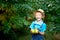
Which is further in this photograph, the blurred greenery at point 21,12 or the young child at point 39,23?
the blurred greenery at point 21,12

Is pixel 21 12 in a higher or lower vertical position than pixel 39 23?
lower

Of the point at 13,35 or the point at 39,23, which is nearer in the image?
the point at 39,23

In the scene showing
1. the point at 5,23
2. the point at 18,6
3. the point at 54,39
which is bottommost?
the point at 54,39

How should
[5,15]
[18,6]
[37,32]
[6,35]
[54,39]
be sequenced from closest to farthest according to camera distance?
[37,32]
[18,6]
[5,15]
[6,35]
[54,39]

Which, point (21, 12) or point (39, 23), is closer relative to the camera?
point (39, 23)

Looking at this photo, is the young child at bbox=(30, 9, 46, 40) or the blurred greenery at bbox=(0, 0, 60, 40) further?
the blurred greenery at bbox=(0, 0, 60, 40)

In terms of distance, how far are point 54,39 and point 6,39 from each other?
1724 mm

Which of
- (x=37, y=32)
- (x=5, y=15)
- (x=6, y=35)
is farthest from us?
(x=6, y=35)

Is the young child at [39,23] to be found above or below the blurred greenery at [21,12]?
above

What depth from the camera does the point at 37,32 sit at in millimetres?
4238

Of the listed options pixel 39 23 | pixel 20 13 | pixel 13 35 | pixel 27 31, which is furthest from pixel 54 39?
pixel 39 23

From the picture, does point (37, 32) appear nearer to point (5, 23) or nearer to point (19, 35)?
point (5, 23)

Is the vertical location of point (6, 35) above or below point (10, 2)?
below

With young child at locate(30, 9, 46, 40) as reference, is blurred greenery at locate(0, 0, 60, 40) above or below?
below
